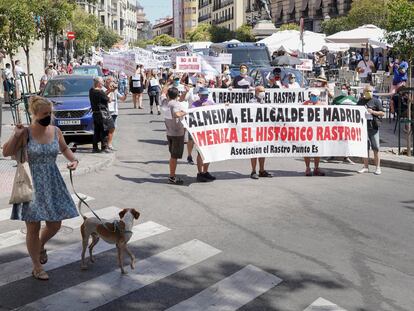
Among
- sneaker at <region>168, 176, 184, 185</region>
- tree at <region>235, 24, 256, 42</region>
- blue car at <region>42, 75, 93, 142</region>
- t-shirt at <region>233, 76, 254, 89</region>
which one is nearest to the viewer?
sneaker at <region>168, 176, 184, 185</region>

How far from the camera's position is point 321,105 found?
39.9 ft

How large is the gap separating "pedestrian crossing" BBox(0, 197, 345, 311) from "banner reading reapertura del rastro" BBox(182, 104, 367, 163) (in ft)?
13.4

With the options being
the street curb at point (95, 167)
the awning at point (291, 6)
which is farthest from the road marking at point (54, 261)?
the awning at point (291, 6)

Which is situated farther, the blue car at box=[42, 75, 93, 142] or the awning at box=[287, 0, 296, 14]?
the awning at box=[287, 0, 296, 14]

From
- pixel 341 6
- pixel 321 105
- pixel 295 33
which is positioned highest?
pixel 341 6

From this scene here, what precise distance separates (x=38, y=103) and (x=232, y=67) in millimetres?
20679

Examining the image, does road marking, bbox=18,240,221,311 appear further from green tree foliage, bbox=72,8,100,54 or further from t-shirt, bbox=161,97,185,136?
green tree foliage, bbox=72,8,100,54

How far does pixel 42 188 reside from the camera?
5.87 metres

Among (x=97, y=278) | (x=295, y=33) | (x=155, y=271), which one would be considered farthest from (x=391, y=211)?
(x=295, y=33)

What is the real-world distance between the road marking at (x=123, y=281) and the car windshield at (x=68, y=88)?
33.5ft

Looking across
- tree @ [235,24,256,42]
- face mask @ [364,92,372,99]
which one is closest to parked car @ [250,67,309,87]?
face mask @ [364,92,372,99]

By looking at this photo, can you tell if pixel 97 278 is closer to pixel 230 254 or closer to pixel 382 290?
pixel 230 254

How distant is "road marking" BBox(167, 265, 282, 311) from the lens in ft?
17.9

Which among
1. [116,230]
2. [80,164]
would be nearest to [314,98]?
[80,164]
